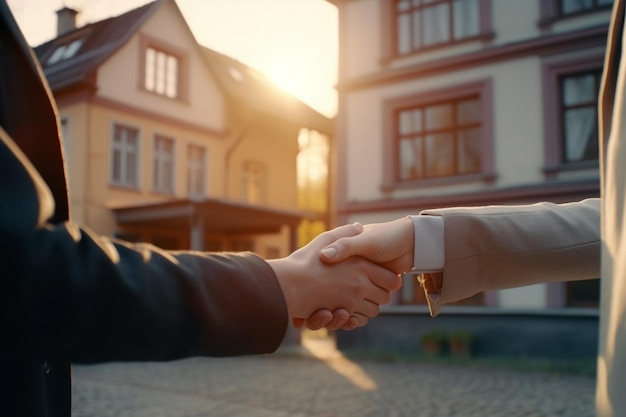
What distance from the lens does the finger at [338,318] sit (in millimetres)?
2117

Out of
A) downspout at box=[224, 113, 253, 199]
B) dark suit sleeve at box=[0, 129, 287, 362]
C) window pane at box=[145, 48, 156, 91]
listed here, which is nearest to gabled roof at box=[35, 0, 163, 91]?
window pane at box=[145, 48, 156, 91]

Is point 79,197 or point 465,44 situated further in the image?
point 79,197

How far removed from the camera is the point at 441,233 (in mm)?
2010

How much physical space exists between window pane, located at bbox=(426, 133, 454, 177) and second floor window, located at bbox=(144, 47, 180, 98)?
23.7 ft

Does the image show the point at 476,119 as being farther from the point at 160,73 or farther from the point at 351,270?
the point at 351,270

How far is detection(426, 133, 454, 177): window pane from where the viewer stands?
14.2 metres

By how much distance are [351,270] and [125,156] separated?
49.5 ft

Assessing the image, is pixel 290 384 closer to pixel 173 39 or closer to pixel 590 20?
pixel 590 20

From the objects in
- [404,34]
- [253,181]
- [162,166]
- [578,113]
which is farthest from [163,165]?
[578,113]

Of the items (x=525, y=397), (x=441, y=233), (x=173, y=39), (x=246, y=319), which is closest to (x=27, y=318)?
(x=246, y=319)

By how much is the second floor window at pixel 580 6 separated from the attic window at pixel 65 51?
39.3 feet

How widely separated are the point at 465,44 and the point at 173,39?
789 cm

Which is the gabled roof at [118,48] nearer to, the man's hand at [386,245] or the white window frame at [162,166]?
the white window frame at [162,166]

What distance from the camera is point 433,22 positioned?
14.5m
